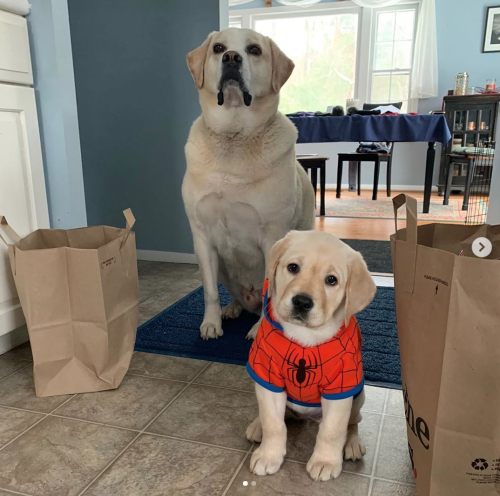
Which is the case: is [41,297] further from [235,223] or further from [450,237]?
[450,237]

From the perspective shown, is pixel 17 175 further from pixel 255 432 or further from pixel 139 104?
pixel 139 104

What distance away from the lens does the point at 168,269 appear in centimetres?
274

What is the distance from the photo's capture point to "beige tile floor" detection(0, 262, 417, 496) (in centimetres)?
100

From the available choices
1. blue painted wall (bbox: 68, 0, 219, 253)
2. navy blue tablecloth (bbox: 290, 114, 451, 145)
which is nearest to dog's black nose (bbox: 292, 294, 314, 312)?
blue painted wall (bbox: 68, 0, 219, 253)

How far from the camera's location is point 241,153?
64.9 inches

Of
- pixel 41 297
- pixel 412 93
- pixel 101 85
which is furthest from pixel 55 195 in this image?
pixel 412 93

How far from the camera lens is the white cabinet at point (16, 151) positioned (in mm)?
1468

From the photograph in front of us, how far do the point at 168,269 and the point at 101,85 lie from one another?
1175 mm

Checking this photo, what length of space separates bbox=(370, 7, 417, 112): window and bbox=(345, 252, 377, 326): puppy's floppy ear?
5.78 metres

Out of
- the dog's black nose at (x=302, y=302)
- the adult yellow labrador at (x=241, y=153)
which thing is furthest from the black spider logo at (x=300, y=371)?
the adult yellow labrador at (x=241, y=153)

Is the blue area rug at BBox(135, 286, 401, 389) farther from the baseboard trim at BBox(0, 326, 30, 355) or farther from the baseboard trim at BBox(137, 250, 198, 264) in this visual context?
the baseboard trim at BBox(137, 250, 198, 264)

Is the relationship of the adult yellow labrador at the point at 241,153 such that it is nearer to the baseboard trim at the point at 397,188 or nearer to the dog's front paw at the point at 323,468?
the dog's front paw at the point at 323,468

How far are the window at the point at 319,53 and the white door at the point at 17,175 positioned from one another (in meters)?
5.39

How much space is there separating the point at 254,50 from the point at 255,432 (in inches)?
50.2
